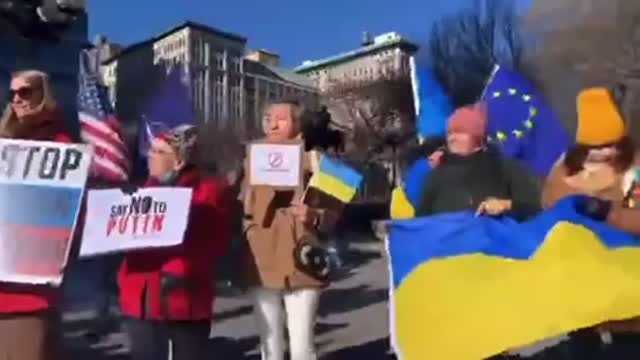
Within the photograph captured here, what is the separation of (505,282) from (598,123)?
3.23ft

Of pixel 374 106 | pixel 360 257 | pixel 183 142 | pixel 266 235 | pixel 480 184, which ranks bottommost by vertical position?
pixel 360 257

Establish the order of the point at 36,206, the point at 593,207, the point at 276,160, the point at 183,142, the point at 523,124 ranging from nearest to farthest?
1. the point at 36,206
2. the point at 593,207
3. the point at 183,142
4. the point at 276,160
5. the point at 523,124

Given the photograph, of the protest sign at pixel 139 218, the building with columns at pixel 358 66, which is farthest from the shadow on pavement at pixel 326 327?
the building with columns at pixel 358 66

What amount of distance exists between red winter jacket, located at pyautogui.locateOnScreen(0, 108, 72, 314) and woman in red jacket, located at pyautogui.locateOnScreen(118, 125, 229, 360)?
68 centimetres

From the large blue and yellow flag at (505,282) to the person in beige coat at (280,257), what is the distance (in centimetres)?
54

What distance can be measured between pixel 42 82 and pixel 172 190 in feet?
2.97

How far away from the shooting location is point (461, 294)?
5121 millimetres

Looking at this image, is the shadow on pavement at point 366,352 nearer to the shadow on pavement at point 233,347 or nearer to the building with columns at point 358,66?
the shadow on pavement at point 233,347

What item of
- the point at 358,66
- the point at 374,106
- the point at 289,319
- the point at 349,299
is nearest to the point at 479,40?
the point at 349,299

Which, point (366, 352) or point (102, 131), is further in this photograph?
point (102, 131)

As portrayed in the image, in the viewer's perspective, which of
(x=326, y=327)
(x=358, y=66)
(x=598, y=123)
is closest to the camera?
(x=598, y=123)

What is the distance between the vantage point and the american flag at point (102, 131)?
7.02 meters

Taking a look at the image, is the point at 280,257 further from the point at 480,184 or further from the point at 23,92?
the point at 23,92

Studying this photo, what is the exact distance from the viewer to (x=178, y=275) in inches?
202
